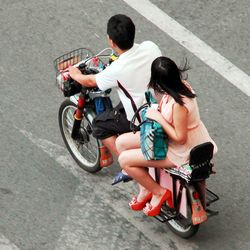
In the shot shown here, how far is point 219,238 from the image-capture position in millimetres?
8094

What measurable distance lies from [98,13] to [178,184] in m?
3.82

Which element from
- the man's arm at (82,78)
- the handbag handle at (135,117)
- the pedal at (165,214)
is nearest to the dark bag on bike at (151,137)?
the handbag handle at (135,117)

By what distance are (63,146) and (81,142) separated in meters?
0.34

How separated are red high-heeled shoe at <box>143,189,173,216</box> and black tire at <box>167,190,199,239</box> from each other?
178 millimetres

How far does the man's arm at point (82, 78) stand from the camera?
25.6 feet

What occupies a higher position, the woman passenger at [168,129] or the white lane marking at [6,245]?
the woman passenger at [168,129]

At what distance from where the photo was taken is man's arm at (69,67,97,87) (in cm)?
780

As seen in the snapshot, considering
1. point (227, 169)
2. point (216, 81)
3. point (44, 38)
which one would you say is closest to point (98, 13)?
point (44, 38)

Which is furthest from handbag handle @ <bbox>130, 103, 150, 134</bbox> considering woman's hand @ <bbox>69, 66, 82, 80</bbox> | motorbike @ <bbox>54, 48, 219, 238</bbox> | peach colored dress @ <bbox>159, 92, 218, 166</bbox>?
woman's hand @ <bbox>69, 66, 82, 80</bbox>

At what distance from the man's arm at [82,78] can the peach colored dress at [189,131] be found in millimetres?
816

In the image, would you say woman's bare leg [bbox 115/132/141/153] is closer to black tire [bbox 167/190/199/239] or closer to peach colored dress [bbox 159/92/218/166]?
peach colored dress [bbox 159/92/218/166]

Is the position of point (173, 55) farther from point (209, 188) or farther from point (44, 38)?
point (209, 188)

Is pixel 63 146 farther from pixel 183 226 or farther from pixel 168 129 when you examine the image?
pixel 168 129

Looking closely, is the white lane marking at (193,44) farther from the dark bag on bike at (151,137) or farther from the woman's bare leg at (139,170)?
the dark bag on bike at (151,137)
